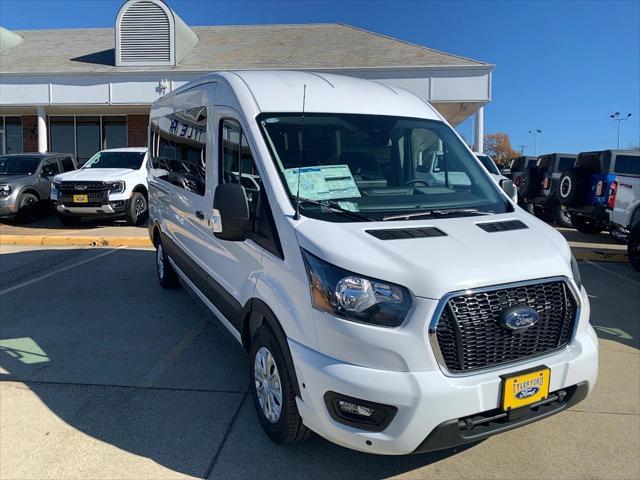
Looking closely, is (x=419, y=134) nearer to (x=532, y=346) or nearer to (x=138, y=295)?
(x=532, y=346)

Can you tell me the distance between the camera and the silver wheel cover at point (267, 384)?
2.97 metres

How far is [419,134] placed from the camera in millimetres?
3863

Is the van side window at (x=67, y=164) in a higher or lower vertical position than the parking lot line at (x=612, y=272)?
higher

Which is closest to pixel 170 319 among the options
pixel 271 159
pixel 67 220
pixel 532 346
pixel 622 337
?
pixel 271 159

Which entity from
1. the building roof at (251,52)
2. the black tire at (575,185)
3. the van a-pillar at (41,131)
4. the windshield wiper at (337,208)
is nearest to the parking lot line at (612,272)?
the black tire at (575,185)

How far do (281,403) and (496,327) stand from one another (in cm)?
125

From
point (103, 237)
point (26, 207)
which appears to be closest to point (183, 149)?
point (103, 237)

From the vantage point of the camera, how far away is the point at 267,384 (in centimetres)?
308

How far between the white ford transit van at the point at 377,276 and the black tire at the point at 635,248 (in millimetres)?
5713

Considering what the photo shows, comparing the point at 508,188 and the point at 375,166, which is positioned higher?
the point at 375,166

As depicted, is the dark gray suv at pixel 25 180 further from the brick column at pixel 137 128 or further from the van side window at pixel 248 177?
the van side window at pixel 248 177

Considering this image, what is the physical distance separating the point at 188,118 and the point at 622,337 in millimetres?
4735

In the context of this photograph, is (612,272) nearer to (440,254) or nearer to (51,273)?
(440,254)

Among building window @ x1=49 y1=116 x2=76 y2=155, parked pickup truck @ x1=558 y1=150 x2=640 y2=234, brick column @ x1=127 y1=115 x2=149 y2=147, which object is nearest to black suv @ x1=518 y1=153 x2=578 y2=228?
parked pickup truck @ x1=558 y1=150 x2=640 y2=234
